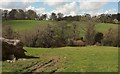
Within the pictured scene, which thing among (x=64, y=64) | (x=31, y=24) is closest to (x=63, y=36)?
(x=31, y=24)

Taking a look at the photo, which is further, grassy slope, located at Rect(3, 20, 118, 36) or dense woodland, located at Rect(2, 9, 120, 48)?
grassy slope, located at Rect(3, 20, 118, 36)

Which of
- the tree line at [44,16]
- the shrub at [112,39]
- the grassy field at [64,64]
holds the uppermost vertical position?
the tree line at [44,16]

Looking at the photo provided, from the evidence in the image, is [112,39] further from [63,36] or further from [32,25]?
[32,25]

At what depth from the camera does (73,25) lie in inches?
2768

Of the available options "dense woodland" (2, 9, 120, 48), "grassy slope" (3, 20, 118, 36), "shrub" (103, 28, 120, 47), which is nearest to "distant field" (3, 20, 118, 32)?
"grassy slope" (3, 20, 118, 36)

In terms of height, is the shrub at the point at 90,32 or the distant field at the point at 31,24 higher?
the distant field at the point at 31,24

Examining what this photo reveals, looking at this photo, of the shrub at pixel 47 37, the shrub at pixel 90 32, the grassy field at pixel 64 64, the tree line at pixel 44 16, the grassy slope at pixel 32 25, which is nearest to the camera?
the grassy field at pixel 64 64

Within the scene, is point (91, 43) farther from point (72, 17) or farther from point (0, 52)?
point (0, 52)

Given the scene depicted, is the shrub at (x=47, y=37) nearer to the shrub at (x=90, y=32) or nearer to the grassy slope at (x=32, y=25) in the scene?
the shrub at (x=90, y=32)

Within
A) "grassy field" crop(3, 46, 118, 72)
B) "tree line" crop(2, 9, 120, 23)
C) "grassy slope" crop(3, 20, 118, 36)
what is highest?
"tree line" crop(2, 9, 120, 23)

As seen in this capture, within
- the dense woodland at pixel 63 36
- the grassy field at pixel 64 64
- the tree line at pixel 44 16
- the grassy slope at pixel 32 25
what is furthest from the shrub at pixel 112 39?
the grassy field at pixel 64 64

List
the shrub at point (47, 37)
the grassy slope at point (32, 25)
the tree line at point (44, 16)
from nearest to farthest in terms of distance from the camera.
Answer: the shrub at point (47, 37), the grassy slope at point (32, 25), the tree line at point (44, 16)

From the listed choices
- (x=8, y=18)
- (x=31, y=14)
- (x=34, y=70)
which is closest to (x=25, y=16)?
(x=31, y=14)

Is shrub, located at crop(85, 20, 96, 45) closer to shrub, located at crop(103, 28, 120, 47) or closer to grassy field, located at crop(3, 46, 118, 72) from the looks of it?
shrub, located at crop(103, 28, 120, 47)
